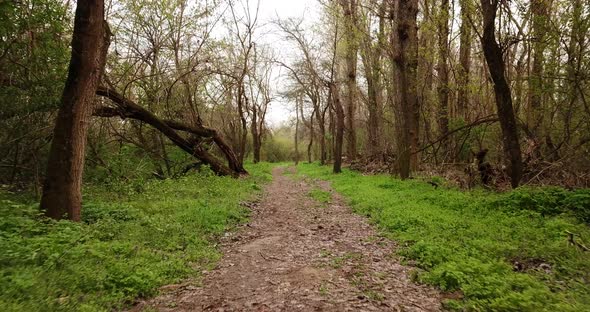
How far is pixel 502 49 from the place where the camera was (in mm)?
9898

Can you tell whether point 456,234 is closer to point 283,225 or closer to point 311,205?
point 283,225

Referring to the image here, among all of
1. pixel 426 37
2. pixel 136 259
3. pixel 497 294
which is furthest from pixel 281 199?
pixel 426 37

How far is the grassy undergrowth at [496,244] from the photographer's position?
409 centimetres

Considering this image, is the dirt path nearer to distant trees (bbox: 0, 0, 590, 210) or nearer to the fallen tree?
distant trees (bbox: 0, 0, 590, 210)

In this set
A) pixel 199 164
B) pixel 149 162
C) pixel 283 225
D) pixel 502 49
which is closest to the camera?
pixel 283 225

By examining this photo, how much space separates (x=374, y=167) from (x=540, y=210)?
13449 mm

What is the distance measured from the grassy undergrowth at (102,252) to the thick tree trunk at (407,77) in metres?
8.13

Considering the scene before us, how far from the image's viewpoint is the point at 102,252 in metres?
5.19

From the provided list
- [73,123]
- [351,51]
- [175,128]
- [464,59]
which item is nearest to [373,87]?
[351,51]

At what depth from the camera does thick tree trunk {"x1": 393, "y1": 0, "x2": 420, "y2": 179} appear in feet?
44.4

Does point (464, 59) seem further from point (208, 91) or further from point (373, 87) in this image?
point (208, 91)

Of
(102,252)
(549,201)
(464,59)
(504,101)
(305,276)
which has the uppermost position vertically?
(464,59)

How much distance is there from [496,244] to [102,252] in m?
6.20

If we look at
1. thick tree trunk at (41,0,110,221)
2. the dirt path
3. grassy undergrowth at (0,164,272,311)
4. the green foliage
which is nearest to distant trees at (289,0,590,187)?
the green foliage
